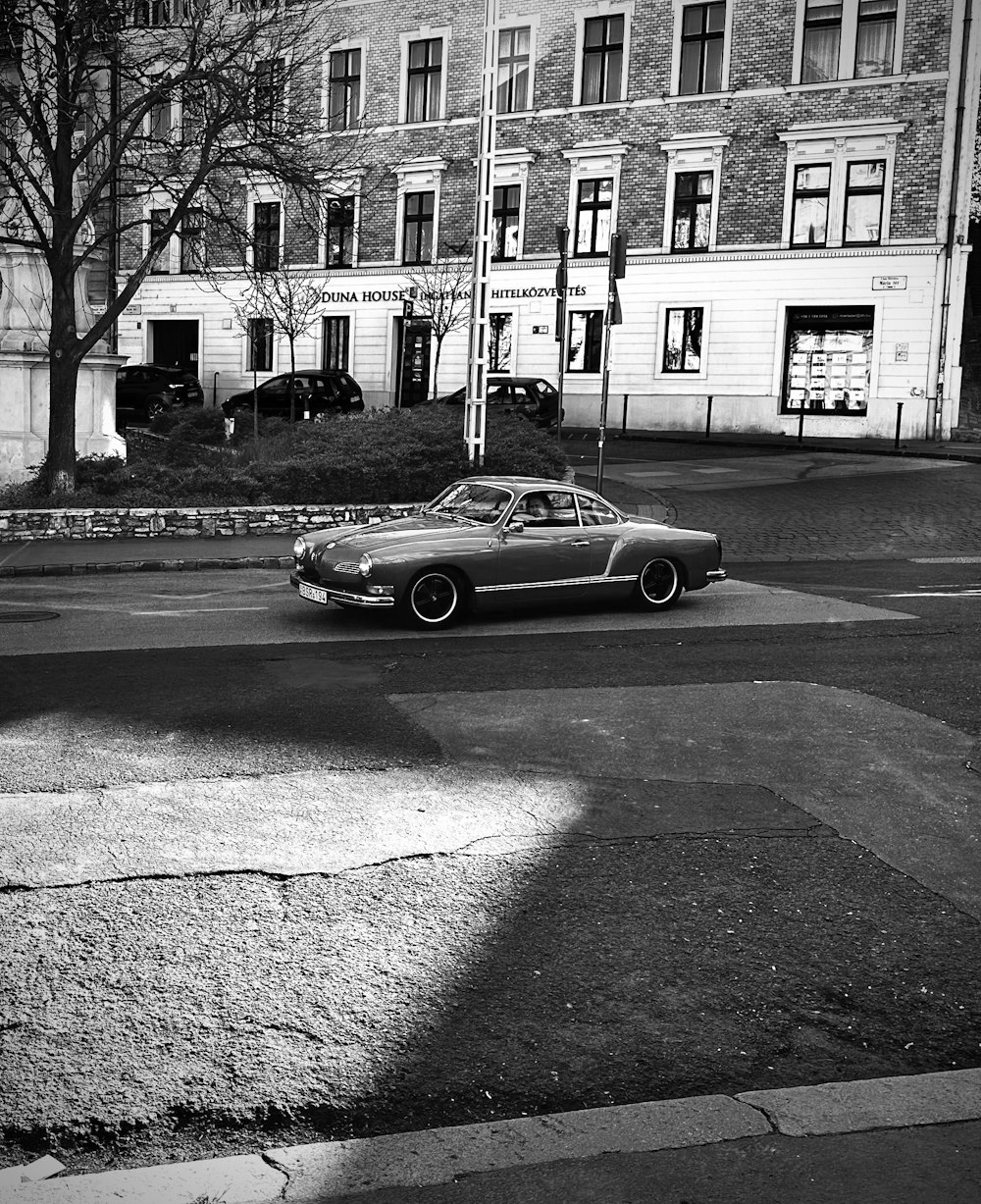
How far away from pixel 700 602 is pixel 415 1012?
31.0ft

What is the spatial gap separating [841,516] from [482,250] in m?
6.92

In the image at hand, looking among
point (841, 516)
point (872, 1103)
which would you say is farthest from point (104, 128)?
point (872, 1103)

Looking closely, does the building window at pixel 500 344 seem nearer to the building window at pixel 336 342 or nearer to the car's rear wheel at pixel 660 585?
the building window at pixel 336 342

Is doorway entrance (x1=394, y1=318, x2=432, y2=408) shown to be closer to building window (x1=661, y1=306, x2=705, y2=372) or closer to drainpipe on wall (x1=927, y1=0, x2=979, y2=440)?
building window (x1=661, y1=306, x2=705, y2=372)

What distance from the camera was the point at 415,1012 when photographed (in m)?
4.45

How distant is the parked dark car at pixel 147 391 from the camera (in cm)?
3588

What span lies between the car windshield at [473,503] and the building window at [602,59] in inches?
1182

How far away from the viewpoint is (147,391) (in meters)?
36.3

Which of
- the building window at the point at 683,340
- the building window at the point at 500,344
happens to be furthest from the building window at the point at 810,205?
the building window at the point at 500,344

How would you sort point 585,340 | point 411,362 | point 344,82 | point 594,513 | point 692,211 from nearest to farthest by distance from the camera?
point 594,513 < point 692,211 < point 585,340 < point 411,362 < point 344,82

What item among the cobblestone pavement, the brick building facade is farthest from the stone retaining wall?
the brick building facade

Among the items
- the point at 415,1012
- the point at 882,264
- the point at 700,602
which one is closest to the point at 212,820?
the point at 415,1012

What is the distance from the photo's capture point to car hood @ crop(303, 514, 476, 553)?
11.5 m

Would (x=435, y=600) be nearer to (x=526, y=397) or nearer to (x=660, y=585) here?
(x=660, y=585)
